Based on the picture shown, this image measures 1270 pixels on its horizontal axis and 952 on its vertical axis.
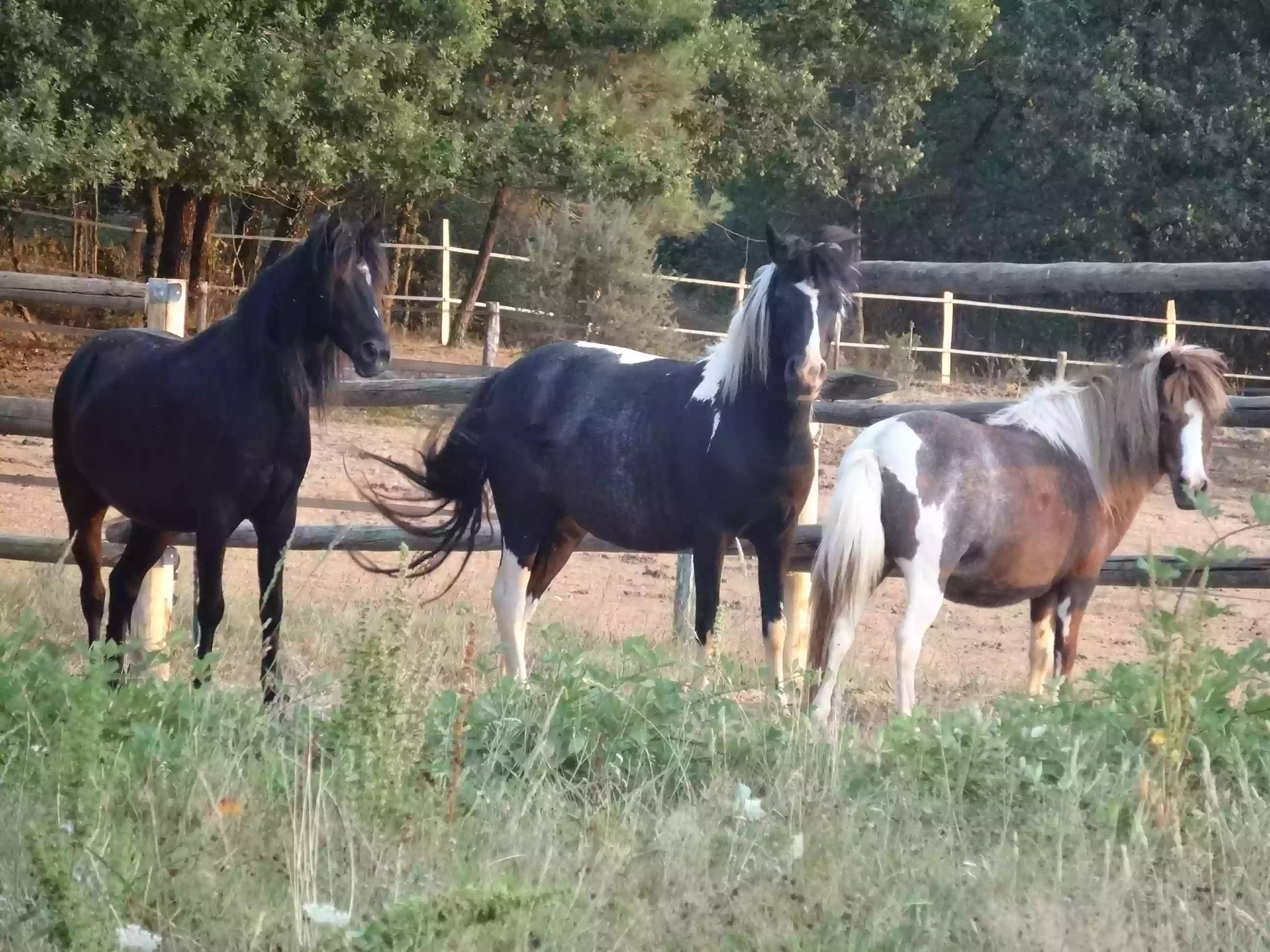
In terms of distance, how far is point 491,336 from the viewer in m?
15.7

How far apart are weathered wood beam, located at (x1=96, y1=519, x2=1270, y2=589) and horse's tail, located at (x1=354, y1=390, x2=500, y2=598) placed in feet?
0.49

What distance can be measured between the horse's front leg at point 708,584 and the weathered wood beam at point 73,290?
3160 millimetres

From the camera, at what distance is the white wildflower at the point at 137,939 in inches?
90.7

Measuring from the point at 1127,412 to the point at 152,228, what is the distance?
1680 centimetres

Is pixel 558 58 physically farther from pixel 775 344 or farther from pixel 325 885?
pixel 325 885

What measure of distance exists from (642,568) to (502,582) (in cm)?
436

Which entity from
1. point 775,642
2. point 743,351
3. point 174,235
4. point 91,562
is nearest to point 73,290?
point 91,562

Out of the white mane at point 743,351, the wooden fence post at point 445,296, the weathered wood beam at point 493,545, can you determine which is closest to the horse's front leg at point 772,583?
the white mane at point 743,351

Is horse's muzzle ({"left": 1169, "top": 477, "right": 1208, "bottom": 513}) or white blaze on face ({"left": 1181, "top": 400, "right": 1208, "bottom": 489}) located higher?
white blaze on face ({"left": 1181, "top": 400, "right": 1208, "bottom": 489})

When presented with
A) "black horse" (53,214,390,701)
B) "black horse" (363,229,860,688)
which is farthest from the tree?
"black horse" (53,214,390,701)

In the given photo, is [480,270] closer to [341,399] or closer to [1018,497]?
[341,399]

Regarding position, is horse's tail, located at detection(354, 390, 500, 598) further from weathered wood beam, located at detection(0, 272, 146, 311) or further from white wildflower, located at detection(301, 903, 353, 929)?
white wildflower, located at detection(301, 903, 353, 929)

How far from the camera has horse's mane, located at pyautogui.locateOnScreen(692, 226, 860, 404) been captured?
4.61 m

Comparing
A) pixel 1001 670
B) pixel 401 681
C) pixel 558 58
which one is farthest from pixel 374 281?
pixel 558 58
